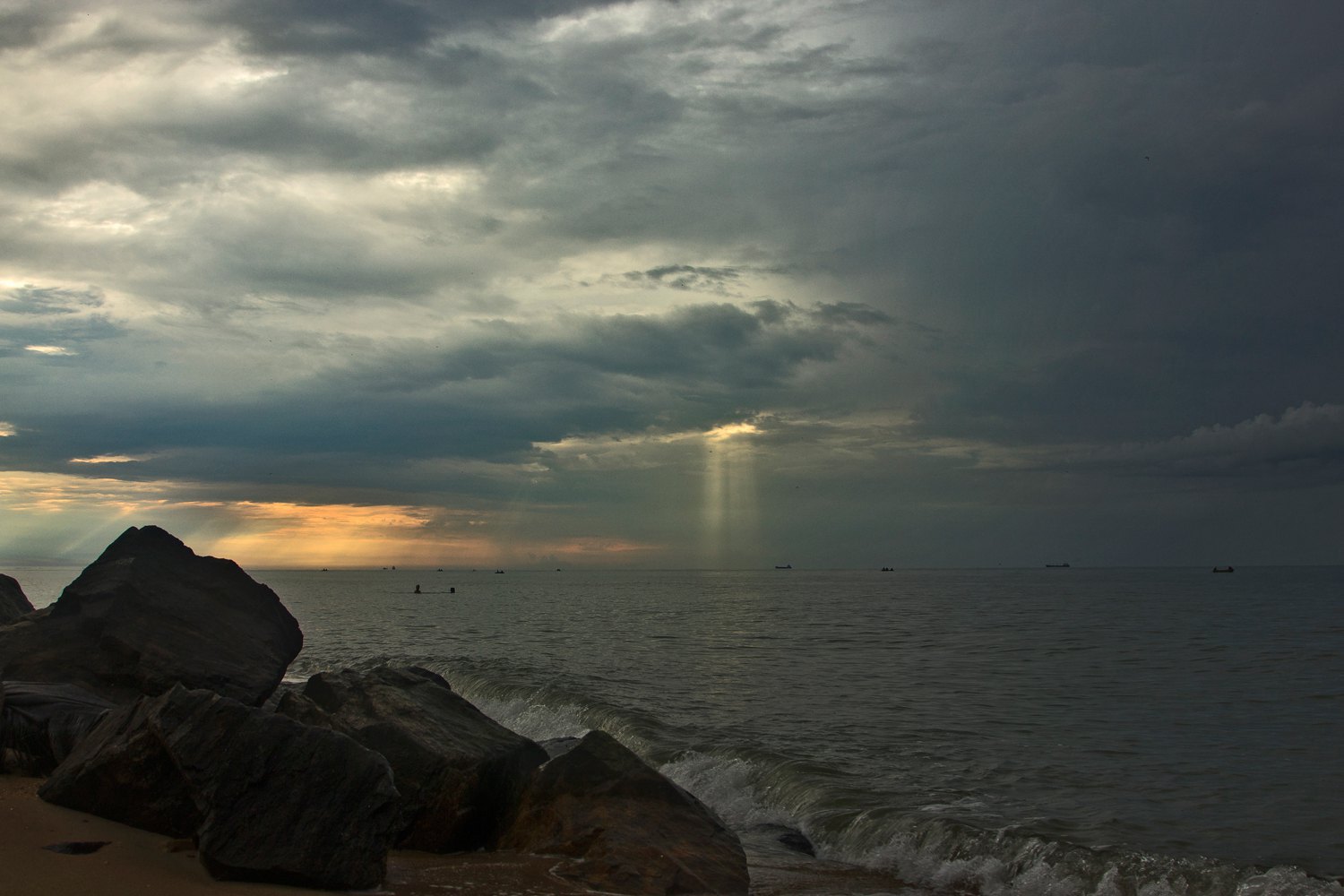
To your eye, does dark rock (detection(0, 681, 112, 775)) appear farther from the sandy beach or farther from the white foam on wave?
the white foam on wave

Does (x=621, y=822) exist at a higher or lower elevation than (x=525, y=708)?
higher

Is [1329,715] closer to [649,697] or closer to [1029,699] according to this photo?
[1029,699]

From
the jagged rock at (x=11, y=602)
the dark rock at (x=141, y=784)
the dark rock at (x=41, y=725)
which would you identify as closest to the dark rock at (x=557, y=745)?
the dark rock at (x=141, y=784)

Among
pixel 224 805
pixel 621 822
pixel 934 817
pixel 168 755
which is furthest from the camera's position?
pixel 934 817

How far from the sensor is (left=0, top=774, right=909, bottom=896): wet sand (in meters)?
7.38

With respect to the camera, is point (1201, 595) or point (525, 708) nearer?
point (525, 708)

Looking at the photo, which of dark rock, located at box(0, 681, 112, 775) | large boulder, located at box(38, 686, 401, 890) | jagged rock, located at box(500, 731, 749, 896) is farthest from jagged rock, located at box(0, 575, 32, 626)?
jagged rock, located at box(500, 731, 749, 896)

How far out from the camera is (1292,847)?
1231 centimetres

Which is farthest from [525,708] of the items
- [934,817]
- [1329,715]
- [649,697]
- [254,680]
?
[1329,715]

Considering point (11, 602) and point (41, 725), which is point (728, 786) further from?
point (11, 602)

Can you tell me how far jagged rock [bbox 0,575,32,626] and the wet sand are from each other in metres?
11.7

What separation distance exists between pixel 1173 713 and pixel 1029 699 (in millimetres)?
3443

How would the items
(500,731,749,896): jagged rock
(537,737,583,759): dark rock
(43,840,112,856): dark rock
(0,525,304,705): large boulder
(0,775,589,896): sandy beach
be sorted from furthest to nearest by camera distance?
(537,737,583,759): dark rock < (0,525,304,705): large boulder < (500,731,749,896): jagged rock < (43,840,112,856): dark rock < (0,775,589,896): sandy beach

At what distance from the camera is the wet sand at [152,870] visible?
7.38 m
